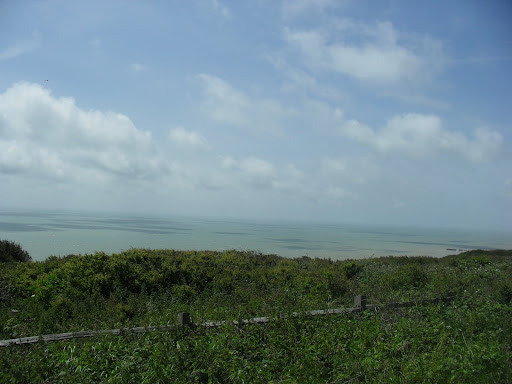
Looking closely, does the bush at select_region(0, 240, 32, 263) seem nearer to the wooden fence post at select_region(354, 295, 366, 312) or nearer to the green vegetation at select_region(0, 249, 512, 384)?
the green vegetation at select_region(0, 249, 512, 384)

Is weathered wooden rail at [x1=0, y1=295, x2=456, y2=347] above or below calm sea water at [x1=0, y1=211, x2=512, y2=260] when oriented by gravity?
above

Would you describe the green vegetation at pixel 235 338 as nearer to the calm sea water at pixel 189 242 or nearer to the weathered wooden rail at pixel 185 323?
the weathered wooden rail at pixel 185 323

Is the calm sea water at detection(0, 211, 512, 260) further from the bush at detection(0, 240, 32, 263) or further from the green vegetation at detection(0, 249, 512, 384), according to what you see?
the green vegetation at detection(0, 249, 512, 384)

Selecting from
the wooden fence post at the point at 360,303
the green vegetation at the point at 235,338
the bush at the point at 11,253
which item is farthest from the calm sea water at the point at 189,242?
the wooden fence post at the point at 360,303

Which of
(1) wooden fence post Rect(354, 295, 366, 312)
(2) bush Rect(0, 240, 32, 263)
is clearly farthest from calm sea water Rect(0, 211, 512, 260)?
(1) wooden fence post Rect(354, 295, 366, 312)

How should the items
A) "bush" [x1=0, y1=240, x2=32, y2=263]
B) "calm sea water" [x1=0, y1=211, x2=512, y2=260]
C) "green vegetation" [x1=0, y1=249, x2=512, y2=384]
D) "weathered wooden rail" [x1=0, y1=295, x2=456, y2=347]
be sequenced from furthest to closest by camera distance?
"calm sea water" [x1=0, y1=211, x2=512, y2=260]
"bush" [x1=0, y1=240, x2=32, y2=263]
"weathered wooden rail" [x1=0, y1=295, x2=456, y2=347]
"green vegetation" [x1=0, y1=249, x2=512, y2=384]

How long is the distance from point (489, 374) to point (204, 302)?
23.6ft

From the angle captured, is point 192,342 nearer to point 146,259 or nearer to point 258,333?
point 258,333

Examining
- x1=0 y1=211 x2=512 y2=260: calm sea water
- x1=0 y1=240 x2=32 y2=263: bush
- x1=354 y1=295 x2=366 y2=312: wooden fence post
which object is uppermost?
x1=354 y1=295 x2=366 y2=312: wooden fence post

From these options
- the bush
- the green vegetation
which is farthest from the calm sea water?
the green vegetation

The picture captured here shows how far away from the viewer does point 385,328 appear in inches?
292

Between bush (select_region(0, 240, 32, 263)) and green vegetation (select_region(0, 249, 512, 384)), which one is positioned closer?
green vegetation (select_region(0, 249, 512, 384))

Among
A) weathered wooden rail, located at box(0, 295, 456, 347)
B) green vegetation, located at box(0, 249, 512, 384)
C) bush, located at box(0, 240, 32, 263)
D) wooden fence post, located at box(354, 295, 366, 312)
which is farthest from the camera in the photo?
bush, located at box(0, 240, 32, 263)

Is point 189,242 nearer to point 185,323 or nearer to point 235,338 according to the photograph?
point 185,323
